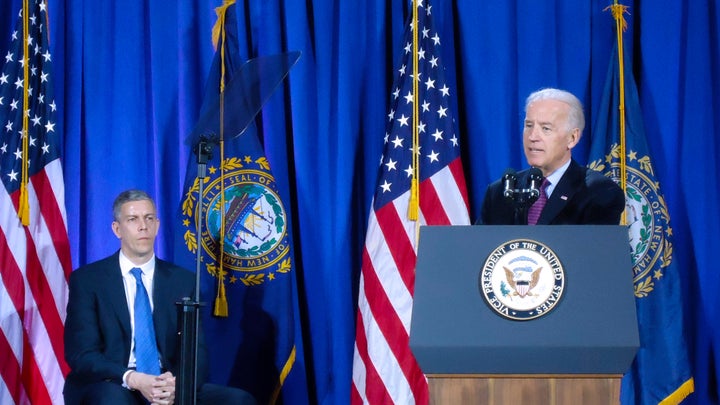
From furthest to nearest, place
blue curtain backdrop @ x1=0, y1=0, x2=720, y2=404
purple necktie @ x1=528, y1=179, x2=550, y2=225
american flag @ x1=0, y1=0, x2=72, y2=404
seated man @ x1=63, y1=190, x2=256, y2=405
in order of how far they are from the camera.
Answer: blue curtain backdrop @ x1=0, y1=0, x2=720, y2=404 → american flag @ x1=0, y1=0, x2=72, y2=404 → seated man @ x1=63, y1=190, x2=256, y2=405 → purple necktie @ x1=528, y1=179, x2=550, y2=225

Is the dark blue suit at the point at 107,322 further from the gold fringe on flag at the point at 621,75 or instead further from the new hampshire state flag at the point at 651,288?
the gold fringe on flag at the point at 621,75

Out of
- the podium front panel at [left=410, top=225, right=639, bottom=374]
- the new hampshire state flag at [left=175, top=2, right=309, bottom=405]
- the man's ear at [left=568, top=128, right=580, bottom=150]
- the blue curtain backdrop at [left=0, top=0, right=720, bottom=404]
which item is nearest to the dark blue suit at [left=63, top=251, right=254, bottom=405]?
the new hampshire state flag at [left=175, top=2, right=309, bottom=405]

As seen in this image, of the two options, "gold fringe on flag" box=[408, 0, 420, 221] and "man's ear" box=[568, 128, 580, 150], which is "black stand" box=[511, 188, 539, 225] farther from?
"gold fringe on flag" box=[408, 0, 420, 221]

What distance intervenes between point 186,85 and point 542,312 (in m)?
3.26

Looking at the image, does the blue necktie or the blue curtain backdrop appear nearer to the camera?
the blue necktie

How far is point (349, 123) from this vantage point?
513 centimetres

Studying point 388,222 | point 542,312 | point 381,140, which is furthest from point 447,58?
point 542,312

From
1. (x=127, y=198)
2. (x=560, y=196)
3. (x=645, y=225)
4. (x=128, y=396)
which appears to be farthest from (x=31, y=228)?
(x=645, y=225)

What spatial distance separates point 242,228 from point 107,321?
0.93m

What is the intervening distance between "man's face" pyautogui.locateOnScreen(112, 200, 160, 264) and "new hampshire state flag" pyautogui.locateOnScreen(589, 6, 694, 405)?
2.20 metres

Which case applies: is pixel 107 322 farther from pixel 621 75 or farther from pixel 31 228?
pixel 621 75

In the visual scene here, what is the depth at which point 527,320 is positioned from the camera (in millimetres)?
2389

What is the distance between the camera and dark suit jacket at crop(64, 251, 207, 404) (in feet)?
13.0

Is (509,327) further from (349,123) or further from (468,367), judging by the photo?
(349,123)
